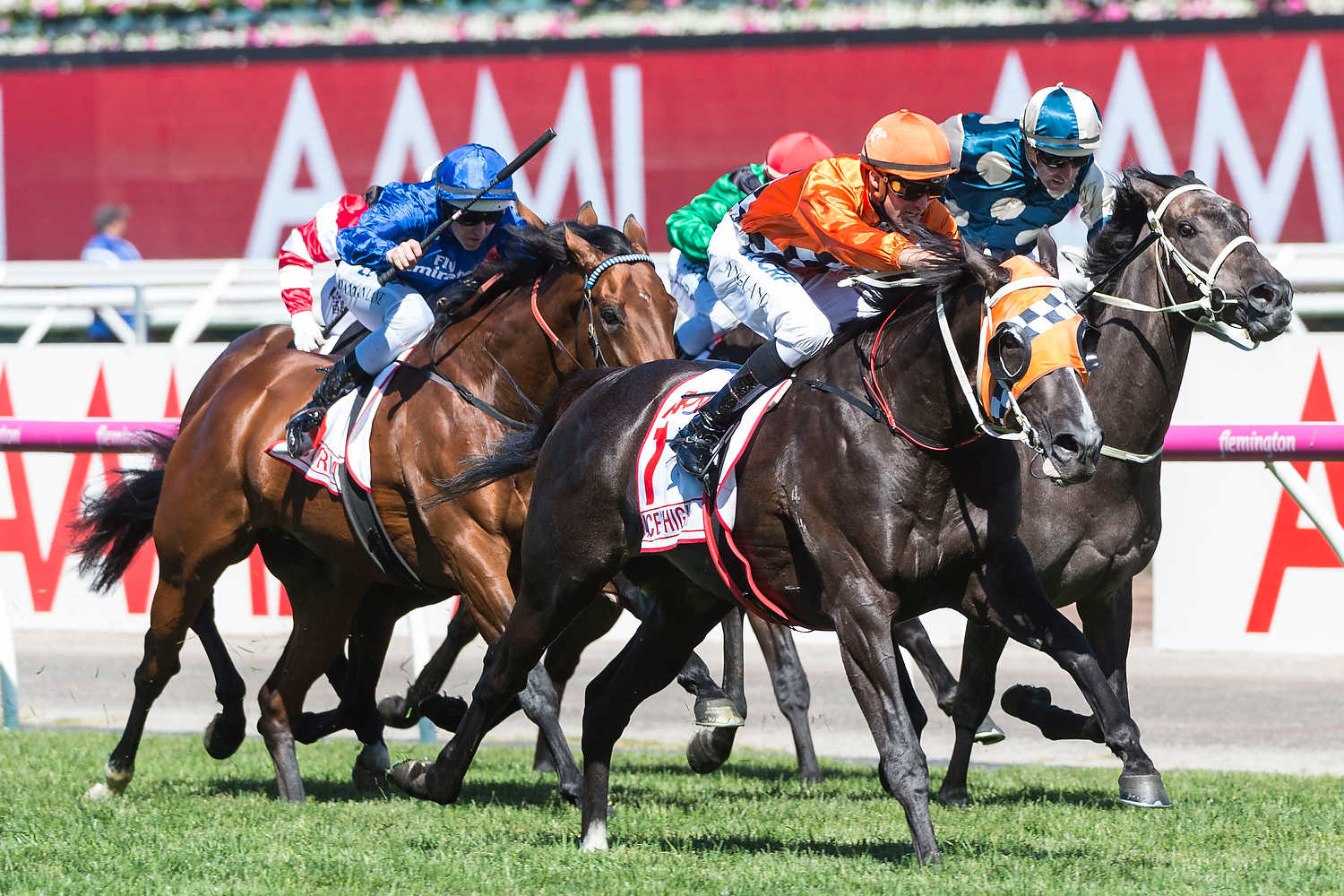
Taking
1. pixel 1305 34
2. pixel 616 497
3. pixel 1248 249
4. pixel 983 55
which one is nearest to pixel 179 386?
pixel 616 497

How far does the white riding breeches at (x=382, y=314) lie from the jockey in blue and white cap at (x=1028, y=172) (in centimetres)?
182

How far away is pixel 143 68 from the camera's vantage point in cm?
1647

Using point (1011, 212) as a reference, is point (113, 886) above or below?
below

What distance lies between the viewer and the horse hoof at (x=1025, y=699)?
5559 millimetres

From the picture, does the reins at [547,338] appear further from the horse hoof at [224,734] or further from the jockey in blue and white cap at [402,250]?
the horse hoof at [224,734]

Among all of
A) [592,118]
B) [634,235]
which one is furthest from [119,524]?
[592,118]

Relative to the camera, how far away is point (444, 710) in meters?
5.98

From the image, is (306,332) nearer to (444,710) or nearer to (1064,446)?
(444,710)

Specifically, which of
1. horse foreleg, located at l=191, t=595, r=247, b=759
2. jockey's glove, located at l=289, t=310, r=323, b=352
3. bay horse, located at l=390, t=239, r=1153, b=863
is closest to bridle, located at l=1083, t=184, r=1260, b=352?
bay horse, located at l=390, t=239, r=1153, b=863

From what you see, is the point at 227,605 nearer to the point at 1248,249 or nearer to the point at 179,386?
the point at 179,386

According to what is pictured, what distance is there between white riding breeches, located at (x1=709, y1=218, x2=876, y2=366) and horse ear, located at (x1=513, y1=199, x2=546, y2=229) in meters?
0.88

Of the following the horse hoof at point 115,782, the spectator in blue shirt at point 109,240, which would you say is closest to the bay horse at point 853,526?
the horse hoof at point 115,782

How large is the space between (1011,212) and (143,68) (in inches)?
483

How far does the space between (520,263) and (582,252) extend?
0.34 m
